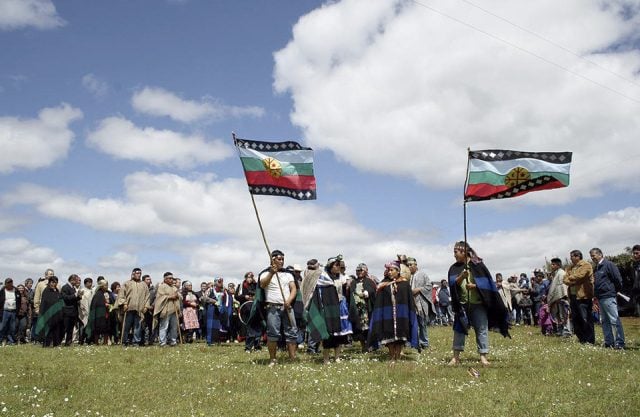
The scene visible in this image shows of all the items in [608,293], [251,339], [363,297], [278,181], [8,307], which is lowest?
[251,339]

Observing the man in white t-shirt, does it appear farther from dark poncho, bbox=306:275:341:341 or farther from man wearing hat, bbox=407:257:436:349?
man wearing hat, bbox=407:257:436:349

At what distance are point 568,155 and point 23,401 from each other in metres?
11.5

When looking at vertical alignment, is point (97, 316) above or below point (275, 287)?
below

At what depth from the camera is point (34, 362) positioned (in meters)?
12.7

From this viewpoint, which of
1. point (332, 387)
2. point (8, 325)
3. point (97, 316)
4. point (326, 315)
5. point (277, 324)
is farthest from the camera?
point (8, 325)

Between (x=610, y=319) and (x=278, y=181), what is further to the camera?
(x=610, y=319)

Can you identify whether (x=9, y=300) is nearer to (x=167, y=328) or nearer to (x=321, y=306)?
(x=167, y=328)

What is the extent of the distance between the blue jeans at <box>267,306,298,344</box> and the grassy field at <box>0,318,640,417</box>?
0.74 m

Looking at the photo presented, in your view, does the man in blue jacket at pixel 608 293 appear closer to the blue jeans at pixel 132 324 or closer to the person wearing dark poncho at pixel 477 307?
the person wearing dark poncho at pixel 477 307

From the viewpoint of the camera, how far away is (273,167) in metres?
12.7

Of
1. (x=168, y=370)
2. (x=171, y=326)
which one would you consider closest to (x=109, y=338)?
(x=171, y=326)

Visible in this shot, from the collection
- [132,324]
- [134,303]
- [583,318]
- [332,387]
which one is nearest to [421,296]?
[583,318]

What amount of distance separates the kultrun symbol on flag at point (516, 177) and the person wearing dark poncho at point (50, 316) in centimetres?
1678

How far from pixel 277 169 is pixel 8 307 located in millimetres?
16219
